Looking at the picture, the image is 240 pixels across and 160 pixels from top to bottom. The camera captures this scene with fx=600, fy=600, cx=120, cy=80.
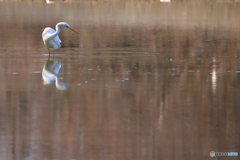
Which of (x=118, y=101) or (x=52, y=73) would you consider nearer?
(x=118, y=101)

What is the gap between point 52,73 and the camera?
14.4m

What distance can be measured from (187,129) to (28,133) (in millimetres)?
2396

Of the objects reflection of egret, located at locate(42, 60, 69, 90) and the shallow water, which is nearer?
the shallow water

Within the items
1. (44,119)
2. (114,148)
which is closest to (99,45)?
(44,119)

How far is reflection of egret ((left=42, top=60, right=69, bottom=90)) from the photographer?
42.0 feet

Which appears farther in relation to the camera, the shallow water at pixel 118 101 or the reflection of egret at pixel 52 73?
the reflection of egret at pixel 52 73

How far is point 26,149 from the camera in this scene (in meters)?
7.99

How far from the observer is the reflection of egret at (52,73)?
12.8 m

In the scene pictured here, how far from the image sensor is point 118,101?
36.5 ft

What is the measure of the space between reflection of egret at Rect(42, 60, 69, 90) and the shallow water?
2 centimetres

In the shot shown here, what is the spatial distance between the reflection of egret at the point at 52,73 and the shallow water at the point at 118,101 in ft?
0.07

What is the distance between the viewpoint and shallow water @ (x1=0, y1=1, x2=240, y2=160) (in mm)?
8195

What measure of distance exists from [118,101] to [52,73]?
146 inches

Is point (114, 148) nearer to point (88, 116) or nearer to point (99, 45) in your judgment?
point (88, 116)
